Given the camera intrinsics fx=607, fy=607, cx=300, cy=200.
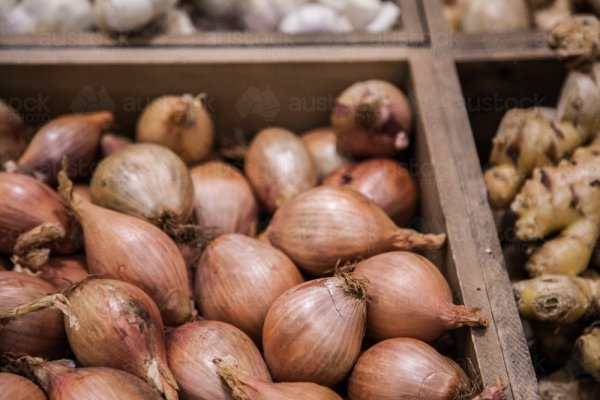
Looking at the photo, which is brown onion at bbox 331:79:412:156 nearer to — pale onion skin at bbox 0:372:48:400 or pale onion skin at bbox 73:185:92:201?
pale onion skin at bbox 73:185:92:201

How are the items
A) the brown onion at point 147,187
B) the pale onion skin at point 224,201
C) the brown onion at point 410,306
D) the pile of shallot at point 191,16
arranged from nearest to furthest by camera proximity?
the brown onion at point 410,306
the brown onion at point 147,187
the pale onion skin at point 224,201
the pile of shallot at point 191,16

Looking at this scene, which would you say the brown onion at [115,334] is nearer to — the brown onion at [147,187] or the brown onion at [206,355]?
the brown onion at [206,355]

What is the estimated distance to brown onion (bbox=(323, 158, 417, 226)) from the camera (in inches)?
46.5

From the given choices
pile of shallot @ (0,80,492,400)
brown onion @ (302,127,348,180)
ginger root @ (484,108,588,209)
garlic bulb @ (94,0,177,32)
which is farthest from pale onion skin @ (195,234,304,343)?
garlic bulb @ (94,0,177,32)

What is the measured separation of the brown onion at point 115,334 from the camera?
815 millimetres

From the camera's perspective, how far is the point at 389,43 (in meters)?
1.38

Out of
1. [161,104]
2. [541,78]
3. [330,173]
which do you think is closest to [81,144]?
[161,104]

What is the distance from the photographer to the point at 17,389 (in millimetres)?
765

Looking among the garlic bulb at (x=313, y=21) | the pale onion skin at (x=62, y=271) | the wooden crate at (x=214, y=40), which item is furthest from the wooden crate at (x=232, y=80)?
the pale onion skin at (x=62, y=271)

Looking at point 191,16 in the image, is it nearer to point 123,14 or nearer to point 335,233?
point 123,14

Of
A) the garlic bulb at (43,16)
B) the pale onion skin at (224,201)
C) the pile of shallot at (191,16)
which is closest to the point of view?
Answer: the pale onion skin at (224,201)

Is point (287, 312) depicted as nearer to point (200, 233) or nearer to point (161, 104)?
point (200, 233)

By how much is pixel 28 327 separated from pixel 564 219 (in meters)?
0.91

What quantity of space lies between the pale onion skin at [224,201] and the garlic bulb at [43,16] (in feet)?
1.93
